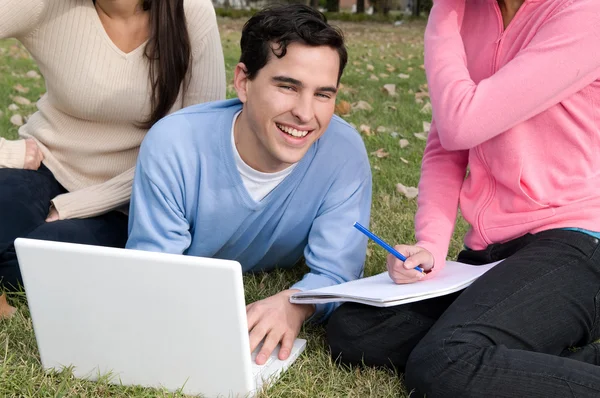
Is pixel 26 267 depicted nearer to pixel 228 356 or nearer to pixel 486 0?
pixel 228 356

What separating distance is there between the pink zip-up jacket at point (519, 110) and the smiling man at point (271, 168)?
287 millimetres

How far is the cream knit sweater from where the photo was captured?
269cm

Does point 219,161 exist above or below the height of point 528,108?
below

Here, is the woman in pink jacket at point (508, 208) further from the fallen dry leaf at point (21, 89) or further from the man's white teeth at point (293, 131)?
the fallen dry leaf at point (21, 89)

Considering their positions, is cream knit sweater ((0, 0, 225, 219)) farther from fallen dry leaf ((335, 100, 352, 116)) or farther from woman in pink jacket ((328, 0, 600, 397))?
fallen dry leaf ((335, 100, 352, 116))

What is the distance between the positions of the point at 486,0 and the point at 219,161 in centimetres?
88

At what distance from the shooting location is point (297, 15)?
2283 millimetres

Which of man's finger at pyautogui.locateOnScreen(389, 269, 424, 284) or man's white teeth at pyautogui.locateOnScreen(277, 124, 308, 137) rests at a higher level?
man's white teeth at pyautogui.locateOnScreen(277, 124, 308, 137)

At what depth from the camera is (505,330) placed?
1878 mm

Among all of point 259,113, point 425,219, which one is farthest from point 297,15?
point 425,219

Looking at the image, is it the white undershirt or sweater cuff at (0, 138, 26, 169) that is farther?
sweater cuff at (0, 138, 26, 169)

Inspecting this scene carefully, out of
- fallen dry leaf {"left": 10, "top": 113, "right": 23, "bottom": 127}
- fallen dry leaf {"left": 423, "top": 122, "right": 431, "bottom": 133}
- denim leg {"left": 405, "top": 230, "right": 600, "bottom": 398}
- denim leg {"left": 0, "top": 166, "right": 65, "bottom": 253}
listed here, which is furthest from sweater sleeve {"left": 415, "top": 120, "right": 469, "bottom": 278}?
fallen dry leaf {"left": 10, "top": 113, "right": 23, "bottom": 127}

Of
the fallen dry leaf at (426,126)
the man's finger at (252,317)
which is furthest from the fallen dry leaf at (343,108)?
the man's finger at (252,317)

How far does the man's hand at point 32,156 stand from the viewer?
9.12ft
